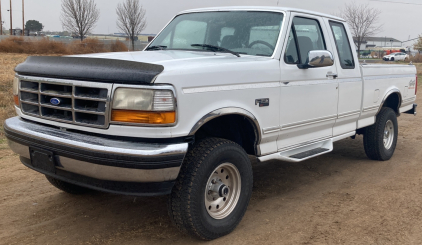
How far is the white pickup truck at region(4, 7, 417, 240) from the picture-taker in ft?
10.0

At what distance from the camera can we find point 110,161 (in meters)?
2.99

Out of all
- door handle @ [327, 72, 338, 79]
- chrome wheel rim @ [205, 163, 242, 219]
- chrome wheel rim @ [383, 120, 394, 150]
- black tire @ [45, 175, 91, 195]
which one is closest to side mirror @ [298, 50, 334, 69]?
door handle @ [327, 72, 338, 79]

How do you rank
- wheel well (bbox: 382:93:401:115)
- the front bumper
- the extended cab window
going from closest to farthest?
the front bumper
the extended cab window
wheel well (bbox: 382:93:401:115)

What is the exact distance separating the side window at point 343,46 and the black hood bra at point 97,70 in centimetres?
306

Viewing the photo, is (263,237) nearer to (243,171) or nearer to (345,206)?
(243,171)

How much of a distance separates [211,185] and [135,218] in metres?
0.93

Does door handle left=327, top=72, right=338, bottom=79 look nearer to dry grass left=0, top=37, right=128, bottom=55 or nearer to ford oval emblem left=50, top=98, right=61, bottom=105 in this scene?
ford oval emblem left=50, top=98, right=61, bottom=105

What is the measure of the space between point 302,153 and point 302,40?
1.25 meters

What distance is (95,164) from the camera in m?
3.04

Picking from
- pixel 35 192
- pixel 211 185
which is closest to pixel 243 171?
pixel 211 185

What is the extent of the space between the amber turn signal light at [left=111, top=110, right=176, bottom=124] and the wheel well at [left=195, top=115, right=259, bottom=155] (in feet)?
2.20

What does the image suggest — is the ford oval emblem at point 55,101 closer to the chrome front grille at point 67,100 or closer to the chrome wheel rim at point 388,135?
the chrome front grille at point 67,100

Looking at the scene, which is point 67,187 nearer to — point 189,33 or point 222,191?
→ point 222,191

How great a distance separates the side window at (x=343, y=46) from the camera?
5.37 m
